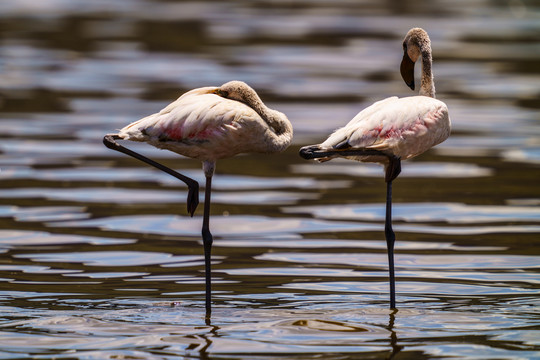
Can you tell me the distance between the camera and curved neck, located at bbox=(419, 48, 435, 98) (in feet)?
27.8

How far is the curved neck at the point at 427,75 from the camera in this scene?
27.8 feet

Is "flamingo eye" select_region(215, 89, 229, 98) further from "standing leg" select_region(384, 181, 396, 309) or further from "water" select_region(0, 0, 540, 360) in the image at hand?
"water" select_region(0, 0, 540, 360)

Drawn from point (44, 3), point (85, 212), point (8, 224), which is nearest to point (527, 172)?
point (85, 212)

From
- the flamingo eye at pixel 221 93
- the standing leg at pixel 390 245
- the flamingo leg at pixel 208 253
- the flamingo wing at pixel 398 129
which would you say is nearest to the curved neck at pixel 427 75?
the flamingo wing at pixel 398 129

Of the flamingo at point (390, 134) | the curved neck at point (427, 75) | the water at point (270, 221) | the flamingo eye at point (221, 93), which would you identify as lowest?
the water at point (270, 221)

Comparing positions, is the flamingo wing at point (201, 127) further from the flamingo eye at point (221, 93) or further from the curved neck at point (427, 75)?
the curved neck at point (427, 75)

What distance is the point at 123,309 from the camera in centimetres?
810

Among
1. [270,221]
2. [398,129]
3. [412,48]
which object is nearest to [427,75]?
[412,48]

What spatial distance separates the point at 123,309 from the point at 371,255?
2.92 metres

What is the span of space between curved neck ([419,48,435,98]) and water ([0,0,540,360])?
1673mm

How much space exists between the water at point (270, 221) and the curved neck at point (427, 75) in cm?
167

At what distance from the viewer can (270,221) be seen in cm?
1145

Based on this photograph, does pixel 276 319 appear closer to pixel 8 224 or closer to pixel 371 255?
pixel 371 255

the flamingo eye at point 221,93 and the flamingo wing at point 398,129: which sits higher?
the flamingo eye at point 221,93
